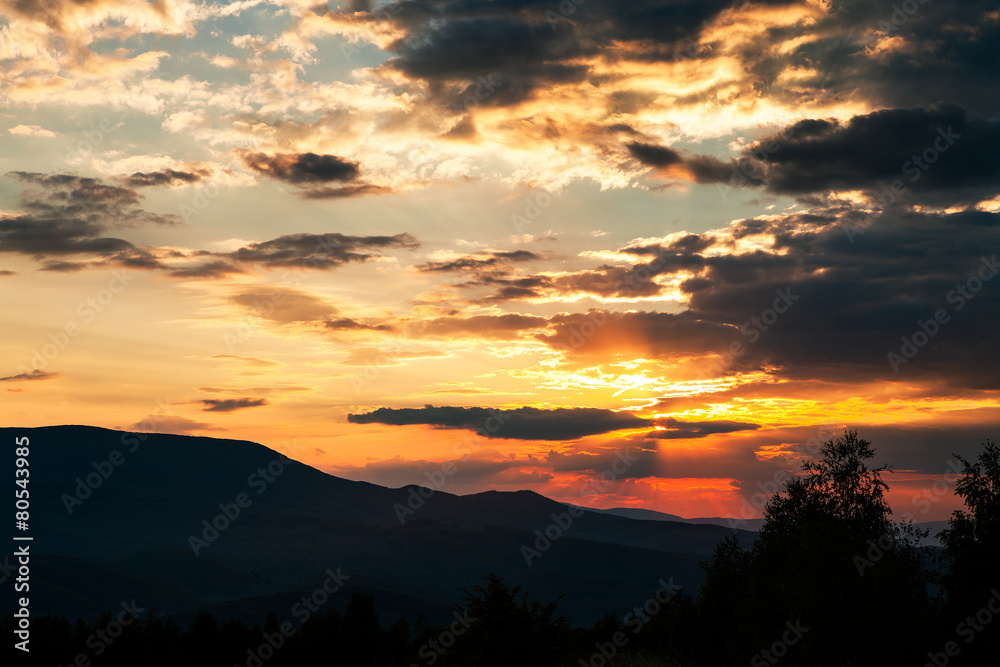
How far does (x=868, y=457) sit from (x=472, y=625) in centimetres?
4089

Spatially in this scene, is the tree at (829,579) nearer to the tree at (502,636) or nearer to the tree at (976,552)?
the tree at (976,552)

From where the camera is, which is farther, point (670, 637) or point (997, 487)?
point (670, 637)

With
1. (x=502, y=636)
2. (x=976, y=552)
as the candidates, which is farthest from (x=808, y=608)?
(x=502, y=636)

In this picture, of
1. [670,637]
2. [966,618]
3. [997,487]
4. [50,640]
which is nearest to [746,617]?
[670,637]

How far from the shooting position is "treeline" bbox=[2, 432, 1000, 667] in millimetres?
41000

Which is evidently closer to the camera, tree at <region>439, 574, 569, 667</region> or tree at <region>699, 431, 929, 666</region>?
tree at <region>439, 574, 569, 667</region>

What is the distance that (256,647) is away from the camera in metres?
90.7

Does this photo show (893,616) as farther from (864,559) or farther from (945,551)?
(945,551)

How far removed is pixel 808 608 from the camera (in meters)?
50.3

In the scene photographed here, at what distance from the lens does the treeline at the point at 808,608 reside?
41.0 meters

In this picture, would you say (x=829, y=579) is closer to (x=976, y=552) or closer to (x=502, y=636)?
(x=976, y=552)

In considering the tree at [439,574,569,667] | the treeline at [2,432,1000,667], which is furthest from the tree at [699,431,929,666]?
the tree at [439,574,569,667]

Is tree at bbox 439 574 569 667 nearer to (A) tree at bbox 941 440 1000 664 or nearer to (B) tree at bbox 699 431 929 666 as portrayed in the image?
(B) tree at bbox 699 431 929 666

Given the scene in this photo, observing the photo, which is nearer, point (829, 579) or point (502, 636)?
point (502, 636)
